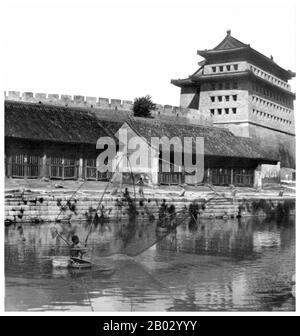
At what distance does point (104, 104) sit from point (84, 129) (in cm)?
1253

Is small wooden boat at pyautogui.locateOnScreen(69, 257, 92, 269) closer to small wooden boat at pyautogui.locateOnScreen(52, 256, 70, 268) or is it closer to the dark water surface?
small wooden boat at pyautogui.locateOnScreen(52, 256, 70, 268)

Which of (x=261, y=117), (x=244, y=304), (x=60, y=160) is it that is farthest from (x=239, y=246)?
(x=261, y=117)

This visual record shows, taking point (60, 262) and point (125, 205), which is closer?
point (60, 262)

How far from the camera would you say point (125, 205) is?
88.0 feet

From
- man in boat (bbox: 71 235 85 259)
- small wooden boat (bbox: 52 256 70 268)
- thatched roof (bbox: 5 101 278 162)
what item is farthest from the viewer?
thatched roof (bbox: 5 101 278 162)

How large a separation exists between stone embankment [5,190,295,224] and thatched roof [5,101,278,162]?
491 cm

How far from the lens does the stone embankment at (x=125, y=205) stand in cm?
2308

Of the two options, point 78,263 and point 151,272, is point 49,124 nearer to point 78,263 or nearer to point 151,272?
point 78,263

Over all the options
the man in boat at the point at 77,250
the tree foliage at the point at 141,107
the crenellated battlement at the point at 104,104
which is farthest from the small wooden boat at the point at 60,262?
the tree foliage at the point at 141,107

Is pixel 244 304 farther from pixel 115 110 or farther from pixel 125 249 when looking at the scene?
pixel 115 110

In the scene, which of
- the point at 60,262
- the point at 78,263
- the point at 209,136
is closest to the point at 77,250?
the point at 78,263

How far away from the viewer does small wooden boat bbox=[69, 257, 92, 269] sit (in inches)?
589

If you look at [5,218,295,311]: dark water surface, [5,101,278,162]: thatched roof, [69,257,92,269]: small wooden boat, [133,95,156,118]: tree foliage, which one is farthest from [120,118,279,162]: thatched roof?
[69,257,92,269]: small wooden boat

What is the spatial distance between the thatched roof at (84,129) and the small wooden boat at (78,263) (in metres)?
13.7
